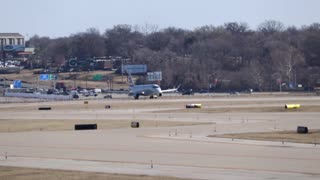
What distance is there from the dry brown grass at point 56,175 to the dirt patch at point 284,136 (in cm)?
1948

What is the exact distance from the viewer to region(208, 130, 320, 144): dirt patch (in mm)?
56081

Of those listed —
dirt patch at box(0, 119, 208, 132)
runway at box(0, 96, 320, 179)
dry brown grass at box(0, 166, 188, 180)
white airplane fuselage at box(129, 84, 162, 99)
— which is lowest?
dry brown grass at box(0, 166, 188, 180)

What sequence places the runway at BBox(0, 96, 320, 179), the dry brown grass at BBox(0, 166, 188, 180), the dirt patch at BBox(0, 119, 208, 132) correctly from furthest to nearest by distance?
the dirt patch at BBox(0, 119, 208, 132) < the runway at BBox(0, 96, 320, 179) < the dry brown grass at BBox(0, 166, 188, 180)

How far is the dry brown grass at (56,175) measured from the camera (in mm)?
38719

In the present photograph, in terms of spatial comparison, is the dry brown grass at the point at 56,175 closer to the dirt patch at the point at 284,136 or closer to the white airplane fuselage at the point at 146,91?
the dirt patch at the point at 284,136

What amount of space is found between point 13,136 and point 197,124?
19.5 metres

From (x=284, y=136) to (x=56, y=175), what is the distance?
24.4 metres

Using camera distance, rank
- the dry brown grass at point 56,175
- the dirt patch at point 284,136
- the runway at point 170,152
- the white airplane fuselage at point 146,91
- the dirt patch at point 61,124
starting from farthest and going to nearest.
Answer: the white airplane fuselage at point 146,91 → the dirt patch at point 61,124 → the dirt patch at point 284,136 → the runway at point 170,152 → the dry brown grass at point 56,175

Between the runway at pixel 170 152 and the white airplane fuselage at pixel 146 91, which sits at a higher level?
the white airplane fuselage at pixel 146 91

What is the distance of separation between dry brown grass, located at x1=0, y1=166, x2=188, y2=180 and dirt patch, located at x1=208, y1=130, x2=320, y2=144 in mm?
19479

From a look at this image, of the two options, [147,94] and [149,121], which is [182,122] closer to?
[149,121]

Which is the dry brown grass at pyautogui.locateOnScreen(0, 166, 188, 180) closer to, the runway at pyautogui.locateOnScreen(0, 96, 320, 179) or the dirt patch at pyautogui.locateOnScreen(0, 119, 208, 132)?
the runway at pyautogui.locateOnScreen(0, 96, 320, 179)

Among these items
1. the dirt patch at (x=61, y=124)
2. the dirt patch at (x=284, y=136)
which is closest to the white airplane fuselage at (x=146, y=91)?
the dirt patch at (x=61, y=124)

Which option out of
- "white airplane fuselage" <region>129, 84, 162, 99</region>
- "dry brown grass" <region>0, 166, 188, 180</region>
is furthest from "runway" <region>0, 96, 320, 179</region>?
"white airplane fuselage" <region>129, 84, 162, 99</region>
